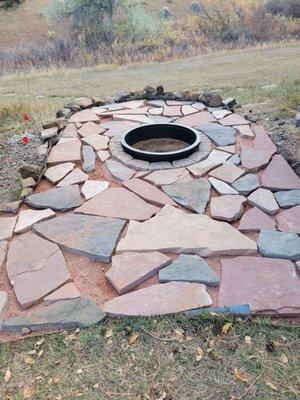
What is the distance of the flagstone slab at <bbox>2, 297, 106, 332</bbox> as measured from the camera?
6.98ft

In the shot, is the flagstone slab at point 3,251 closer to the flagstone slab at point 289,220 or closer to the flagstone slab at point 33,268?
the flagstone slab at point 33,268

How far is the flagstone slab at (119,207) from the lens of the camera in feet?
9.81

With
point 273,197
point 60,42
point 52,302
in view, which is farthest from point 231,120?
point 60,42

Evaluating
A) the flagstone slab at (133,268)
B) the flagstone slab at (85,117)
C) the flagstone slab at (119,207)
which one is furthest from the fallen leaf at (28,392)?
the flagstone slab at (85,117)

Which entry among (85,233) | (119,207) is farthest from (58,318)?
(119,207)

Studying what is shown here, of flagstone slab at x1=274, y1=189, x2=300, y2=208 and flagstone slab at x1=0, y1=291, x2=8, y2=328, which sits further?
flagstone slab at x1=274, y1=189, x2=300, y2=208

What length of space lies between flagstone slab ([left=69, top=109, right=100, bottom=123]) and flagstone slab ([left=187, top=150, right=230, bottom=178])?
62.4 inches

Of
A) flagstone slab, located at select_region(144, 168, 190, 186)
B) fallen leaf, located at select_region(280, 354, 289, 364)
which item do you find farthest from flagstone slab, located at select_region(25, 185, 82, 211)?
fallen leaf, located at select_region(280, 354, 289, 364)

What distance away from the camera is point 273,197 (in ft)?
10.2

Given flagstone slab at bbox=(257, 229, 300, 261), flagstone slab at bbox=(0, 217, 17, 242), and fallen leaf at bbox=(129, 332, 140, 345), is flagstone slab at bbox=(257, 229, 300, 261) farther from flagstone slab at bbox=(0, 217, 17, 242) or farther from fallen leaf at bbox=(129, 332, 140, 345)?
flagstone slab at bbox=(0, 217, 17, 242)

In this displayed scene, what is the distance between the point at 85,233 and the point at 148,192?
697 millimetres

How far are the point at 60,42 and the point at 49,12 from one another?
2.92m

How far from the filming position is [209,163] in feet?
11.8

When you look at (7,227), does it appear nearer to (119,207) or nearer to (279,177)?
(119,207)
